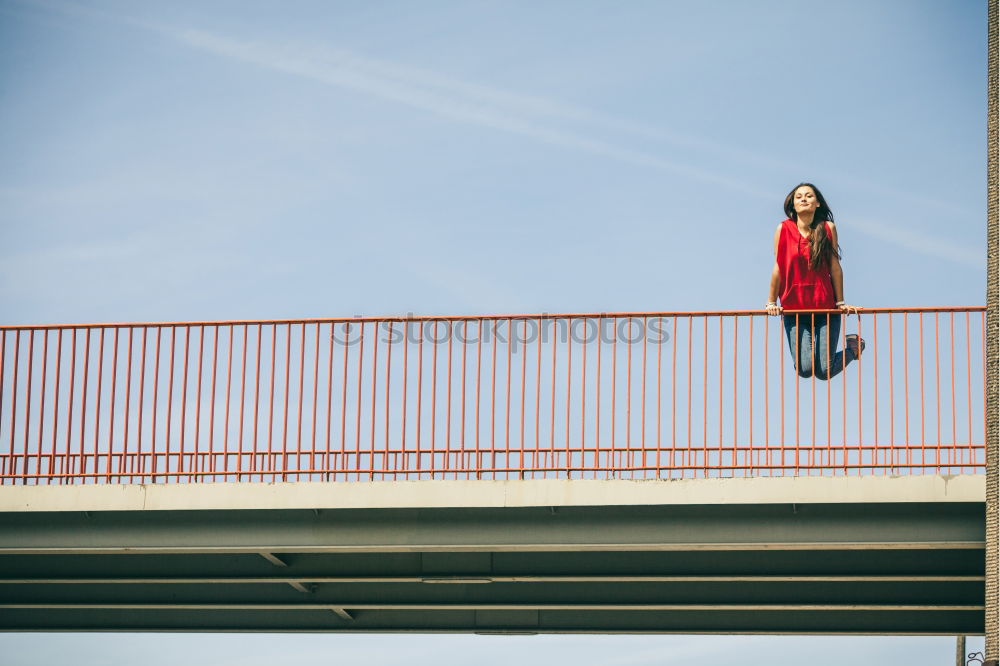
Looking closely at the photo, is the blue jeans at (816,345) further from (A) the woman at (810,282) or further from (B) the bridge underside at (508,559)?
(B) the bridge underside at (508,559)

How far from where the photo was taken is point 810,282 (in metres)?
15.2

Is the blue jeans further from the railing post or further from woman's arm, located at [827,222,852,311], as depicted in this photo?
the railing post

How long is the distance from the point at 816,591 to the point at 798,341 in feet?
9.29

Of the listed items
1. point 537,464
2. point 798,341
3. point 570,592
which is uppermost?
point 798,341

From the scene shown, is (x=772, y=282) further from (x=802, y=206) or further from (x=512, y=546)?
(x=512, y=546)

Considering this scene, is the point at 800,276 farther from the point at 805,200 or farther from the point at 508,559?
the point at 508,559

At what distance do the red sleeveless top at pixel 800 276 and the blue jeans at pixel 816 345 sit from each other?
0.12m

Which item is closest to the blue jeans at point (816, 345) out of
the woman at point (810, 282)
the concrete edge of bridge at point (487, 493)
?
the woman at point (810, 282)

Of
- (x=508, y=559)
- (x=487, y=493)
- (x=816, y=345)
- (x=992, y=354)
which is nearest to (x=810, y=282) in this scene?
(x=816, y=345)

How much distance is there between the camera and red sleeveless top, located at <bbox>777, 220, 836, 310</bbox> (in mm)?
15148

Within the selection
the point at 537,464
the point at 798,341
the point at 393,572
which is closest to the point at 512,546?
the point at 537,464

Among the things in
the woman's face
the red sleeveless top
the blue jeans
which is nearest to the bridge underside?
the blue jeans

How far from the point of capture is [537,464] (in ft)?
49.2

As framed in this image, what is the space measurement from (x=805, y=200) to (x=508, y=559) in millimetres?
4409
